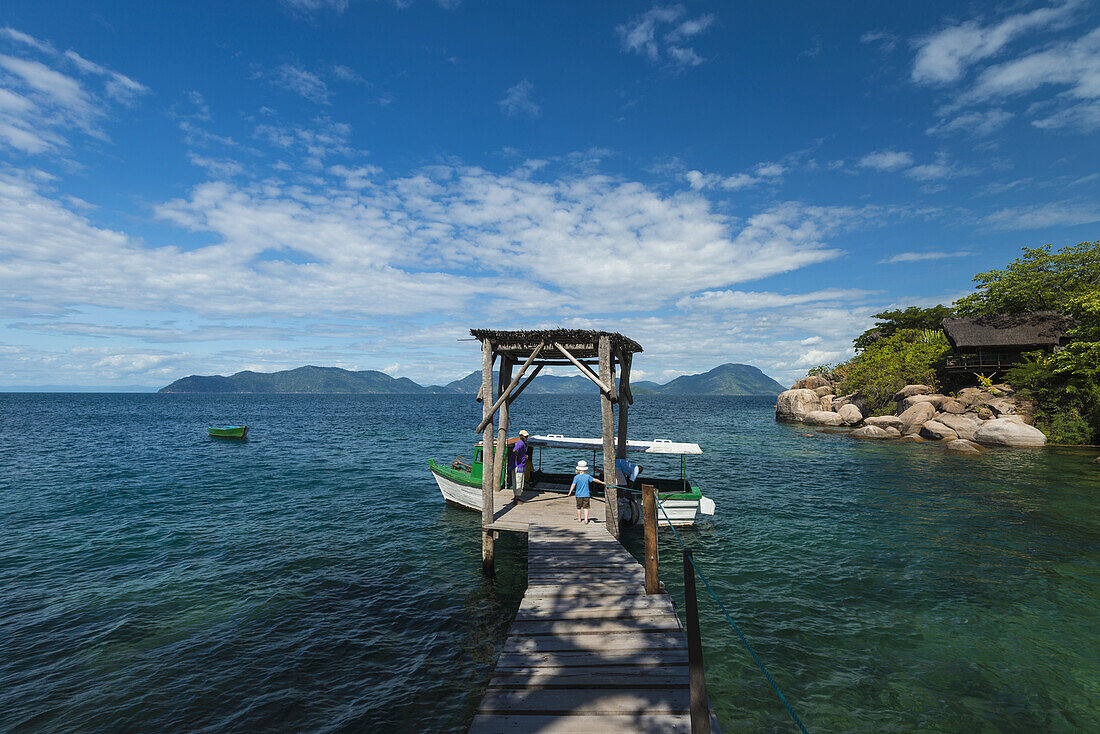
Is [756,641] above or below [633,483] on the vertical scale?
below

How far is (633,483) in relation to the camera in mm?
15633

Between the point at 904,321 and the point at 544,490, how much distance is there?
257 ft

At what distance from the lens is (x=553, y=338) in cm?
1306

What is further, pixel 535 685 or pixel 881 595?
pixel 881 595

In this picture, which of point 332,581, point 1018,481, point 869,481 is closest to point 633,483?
point 332,581

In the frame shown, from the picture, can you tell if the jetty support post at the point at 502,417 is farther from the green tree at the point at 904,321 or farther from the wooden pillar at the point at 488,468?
the green tree at the point at 904,321

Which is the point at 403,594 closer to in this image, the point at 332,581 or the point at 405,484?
the point at 332,581

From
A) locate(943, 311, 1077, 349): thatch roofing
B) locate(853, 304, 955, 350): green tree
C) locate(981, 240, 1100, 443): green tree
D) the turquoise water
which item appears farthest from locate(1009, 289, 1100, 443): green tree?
locate(853, 304, 955, 350): green tree

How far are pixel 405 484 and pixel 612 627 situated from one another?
19781 millimetres

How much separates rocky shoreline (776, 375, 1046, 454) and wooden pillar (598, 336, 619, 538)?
32190 millimetres

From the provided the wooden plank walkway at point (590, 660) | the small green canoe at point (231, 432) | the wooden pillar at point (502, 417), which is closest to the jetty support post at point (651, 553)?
the wooden plank walkway at point (590, 660)

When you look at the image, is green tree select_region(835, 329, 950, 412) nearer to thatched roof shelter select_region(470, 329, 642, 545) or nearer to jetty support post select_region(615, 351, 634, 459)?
jetty support post select_region(615, 351, 634, 459)

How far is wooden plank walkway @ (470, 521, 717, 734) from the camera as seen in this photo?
5336 mm

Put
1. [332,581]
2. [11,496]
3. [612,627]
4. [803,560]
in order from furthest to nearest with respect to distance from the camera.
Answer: [11,496], [803,560], [332,581], [612,627]
